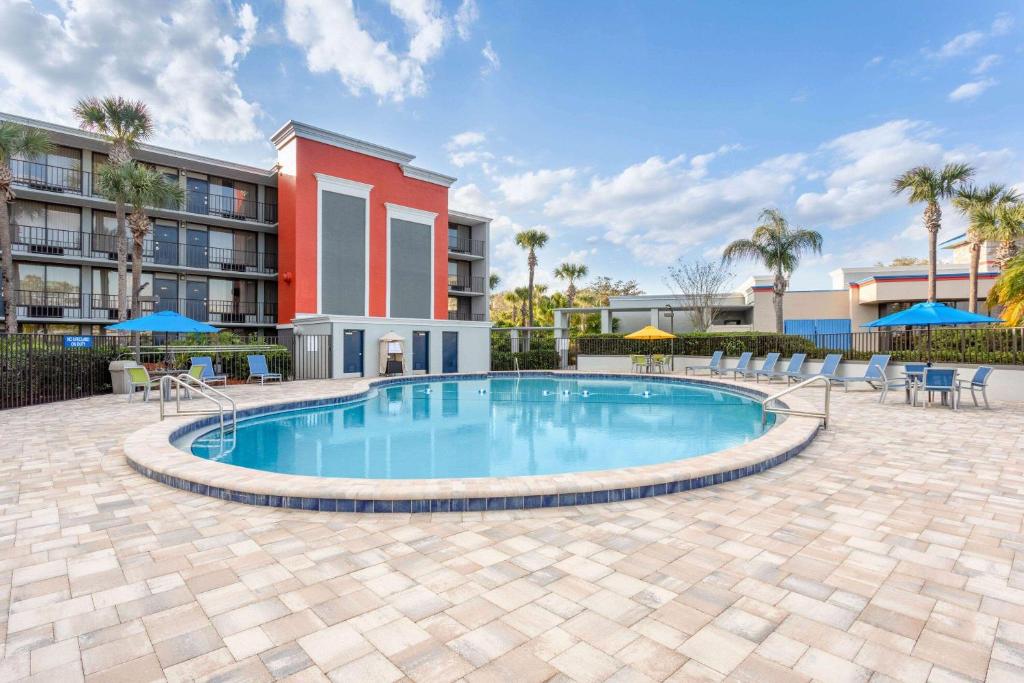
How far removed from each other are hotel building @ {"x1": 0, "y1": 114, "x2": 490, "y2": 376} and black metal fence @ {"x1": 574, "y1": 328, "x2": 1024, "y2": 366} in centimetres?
688

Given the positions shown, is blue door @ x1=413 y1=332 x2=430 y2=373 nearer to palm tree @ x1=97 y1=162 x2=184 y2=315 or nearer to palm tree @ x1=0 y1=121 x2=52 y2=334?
palm tree @ x1=97 y1=162 x2=184 y2=315

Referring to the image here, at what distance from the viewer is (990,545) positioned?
3.23 m

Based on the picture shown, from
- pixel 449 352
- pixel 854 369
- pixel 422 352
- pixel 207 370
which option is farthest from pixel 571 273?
pixel 207 370

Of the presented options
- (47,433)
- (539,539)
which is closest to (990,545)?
(539,539)

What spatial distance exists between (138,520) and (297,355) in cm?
1413

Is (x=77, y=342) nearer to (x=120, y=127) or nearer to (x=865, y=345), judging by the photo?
(x=120, y=127)

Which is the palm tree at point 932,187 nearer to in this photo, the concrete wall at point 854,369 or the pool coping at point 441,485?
the concrete wall at point 854,369

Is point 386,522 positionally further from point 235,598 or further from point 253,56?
point 253,56

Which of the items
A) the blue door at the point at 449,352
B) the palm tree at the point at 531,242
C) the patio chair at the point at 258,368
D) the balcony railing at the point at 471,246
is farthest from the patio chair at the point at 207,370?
the palm tree at the point at 531,242

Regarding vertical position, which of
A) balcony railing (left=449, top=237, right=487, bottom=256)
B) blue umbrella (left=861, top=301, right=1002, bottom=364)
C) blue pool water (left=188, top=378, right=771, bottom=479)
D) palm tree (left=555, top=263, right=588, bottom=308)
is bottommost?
blue pool water (left=188, top=378, right=771, bottom=479)

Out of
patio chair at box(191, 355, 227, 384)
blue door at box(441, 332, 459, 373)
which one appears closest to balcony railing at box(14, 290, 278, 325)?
patio chair at box(191, 355, 227, 384)

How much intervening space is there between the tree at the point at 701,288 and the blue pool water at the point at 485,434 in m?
14.2

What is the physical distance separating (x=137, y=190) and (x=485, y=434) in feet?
50.2

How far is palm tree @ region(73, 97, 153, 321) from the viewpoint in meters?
16.5
